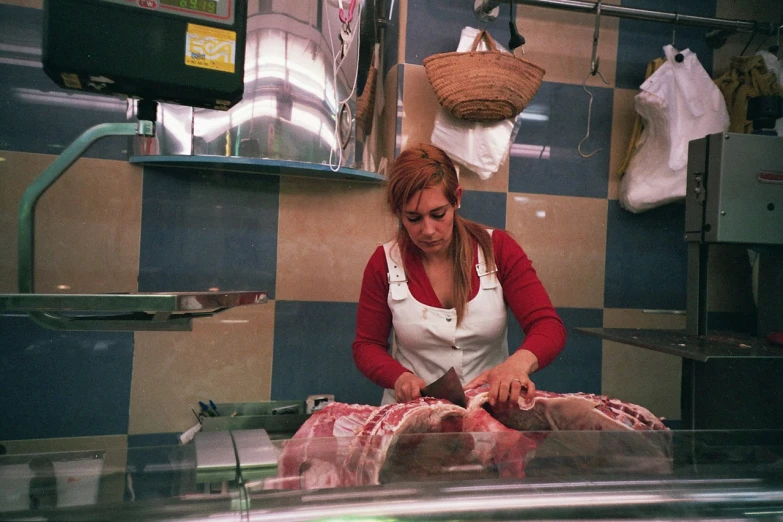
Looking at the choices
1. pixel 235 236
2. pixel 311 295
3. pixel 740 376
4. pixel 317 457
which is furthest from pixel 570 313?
pixel 317 457

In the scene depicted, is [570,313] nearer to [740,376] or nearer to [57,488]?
[740,376]

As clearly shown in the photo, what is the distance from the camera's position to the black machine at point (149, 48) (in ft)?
3.39

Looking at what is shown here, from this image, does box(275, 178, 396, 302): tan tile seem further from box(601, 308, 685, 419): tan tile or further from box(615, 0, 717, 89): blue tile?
box(615, 0, 717, 89): blue tile

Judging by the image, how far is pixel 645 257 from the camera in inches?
115

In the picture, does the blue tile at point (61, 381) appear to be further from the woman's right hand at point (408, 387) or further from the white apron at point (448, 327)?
the woman's right hand at point (408, 387)

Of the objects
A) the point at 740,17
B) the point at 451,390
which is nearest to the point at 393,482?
the point at 451,390

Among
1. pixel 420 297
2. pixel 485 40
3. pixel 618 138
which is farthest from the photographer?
pixel 618 138

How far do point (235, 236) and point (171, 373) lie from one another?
569mm

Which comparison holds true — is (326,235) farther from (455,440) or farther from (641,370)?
(455,440)

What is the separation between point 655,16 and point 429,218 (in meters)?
1.43

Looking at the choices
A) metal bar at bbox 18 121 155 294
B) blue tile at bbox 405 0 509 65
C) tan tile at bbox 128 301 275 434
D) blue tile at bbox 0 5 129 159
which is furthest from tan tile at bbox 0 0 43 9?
metal bar at bbox 18 121 155 294

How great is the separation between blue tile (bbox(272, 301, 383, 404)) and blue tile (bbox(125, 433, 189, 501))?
1.60 m

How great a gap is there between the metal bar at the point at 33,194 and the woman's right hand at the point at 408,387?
0.89m

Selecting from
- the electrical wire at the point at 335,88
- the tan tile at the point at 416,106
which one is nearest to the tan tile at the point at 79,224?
the electrical wire at the point at 335,88
